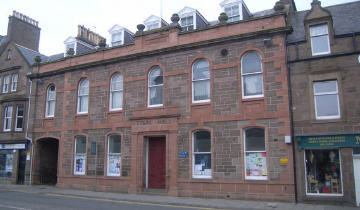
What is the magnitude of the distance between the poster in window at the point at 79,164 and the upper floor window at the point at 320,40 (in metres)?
14.7

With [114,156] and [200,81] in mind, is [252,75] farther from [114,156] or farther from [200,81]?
[114,156]

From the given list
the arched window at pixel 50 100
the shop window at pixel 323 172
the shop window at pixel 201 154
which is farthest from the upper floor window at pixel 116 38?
the shop window at pixel 323 172

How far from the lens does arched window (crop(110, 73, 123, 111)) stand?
19.0 meters

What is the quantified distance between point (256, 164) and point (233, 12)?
8.50 m

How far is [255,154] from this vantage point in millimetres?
14648

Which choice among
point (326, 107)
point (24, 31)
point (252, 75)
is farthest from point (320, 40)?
A: point (24, 31)

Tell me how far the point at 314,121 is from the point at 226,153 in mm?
4237

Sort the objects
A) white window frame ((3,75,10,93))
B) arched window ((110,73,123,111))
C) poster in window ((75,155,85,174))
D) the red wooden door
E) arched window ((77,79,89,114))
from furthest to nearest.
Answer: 1. white window frame ((3,75,10,93))
2. arched window ((77,79,89,114))
3. poster in window ((75,155,85,174))
4. arched window ((110,73,123,111))
5. the red wooden door

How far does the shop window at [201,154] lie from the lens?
618 inches

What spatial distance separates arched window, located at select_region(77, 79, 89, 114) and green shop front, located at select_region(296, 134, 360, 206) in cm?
1323

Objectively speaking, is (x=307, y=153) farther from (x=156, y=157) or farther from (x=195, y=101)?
(x=156, y=157)

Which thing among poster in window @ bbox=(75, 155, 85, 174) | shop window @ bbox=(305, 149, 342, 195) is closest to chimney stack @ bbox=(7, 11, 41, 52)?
poster in window @ bbox=(75, 155, 85, 174)

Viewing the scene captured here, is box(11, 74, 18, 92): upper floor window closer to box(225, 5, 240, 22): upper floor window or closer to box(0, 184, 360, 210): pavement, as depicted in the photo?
box(0, 184, 360, 210): pavement

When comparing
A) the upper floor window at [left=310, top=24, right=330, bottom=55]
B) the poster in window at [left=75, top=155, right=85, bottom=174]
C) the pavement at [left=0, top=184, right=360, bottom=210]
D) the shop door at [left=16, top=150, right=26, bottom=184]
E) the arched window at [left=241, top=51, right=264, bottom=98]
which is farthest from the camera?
the shop door at [left=16, top=150, right=26, bottom=184]
